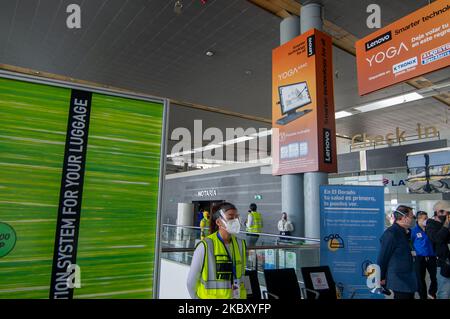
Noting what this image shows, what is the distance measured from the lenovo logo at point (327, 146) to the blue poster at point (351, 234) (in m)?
1.20

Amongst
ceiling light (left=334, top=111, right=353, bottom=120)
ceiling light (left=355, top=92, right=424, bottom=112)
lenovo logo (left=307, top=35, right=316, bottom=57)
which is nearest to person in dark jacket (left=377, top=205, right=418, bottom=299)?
lenovo logo (left=307, top=35, right=316, bottom=57)

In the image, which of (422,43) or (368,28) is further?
(368,28)

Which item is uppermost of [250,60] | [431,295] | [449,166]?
[250,60]

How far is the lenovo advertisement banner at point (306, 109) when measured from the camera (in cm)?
527

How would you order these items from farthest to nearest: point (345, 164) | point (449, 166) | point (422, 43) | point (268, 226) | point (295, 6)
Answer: point (268, 226), point (345, 164), point (449, 166), point (295, 6), point (422, 43)

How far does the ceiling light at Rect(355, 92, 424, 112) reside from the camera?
34.6ft

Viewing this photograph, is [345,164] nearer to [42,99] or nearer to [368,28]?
[368,28]

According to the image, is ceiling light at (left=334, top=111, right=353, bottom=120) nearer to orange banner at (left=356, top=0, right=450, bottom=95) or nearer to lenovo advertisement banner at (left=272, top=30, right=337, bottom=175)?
lenovo advertisement banner at (left=272, top=30, right=337, bottom=175)

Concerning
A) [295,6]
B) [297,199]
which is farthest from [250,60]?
[297,199]

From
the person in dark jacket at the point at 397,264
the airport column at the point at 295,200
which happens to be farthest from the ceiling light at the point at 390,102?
the person in dark jacket at the point at 397,264

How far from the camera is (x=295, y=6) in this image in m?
6.14

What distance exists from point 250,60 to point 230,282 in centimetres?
689

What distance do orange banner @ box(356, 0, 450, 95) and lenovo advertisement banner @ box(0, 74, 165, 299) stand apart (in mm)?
3565
